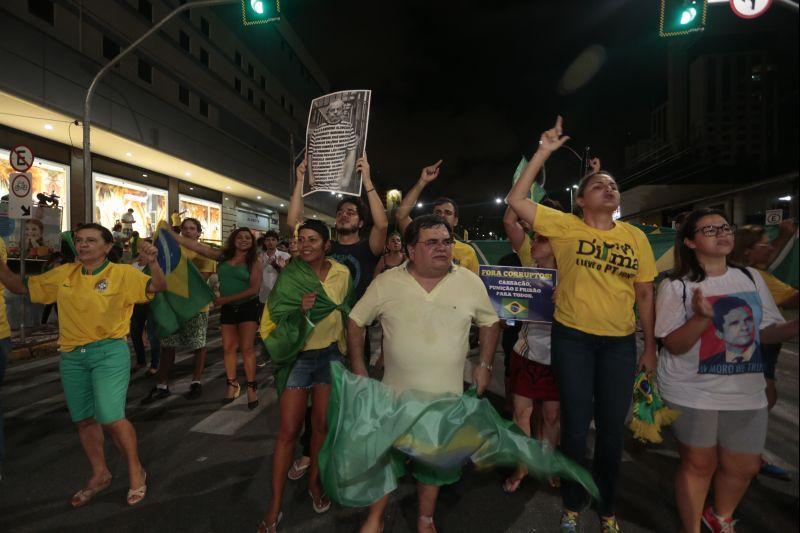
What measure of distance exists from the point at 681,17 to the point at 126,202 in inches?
779

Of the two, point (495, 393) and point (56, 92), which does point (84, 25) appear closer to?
point (56, 92)

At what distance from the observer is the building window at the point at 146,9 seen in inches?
724

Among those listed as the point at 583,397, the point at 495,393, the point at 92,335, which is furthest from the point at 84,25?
the point at 583,397

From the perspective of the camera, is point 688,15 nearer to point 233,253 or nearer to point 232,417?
point 233,253

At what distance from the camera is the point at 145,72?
18.5 metres

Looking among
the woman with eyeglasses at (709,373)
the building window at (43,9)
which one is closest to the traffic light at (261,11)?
the woman with eyeglasses at (709,373)

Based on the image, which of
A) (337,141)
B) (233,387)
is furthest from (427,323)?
(233,387)

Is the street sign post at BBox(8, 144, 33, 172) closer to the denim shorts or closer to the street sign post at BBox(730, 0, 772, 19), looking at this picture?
the denim shorts

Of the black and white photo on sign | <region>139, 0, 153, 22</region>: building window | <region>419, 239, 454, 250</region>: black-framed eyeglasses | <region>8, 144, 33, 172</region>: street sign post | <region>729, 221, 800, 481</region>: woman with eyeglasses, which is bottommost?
<region>729, 221, 800, 481</region>: woman with eyeglasses

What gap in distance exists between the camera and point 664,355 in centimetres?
257

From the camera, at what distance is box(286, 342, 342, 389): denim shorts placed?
3051 mm

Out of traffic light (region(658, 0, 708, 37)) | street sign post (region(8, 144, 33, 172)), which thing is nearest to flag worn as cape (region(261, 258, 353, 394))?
→ traffic light (region(658, 0, 708, 37))

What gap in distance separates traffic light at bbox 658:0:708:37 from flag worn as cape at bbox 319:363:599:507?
7.71m

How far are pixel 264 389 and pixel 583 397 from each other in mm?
4587
